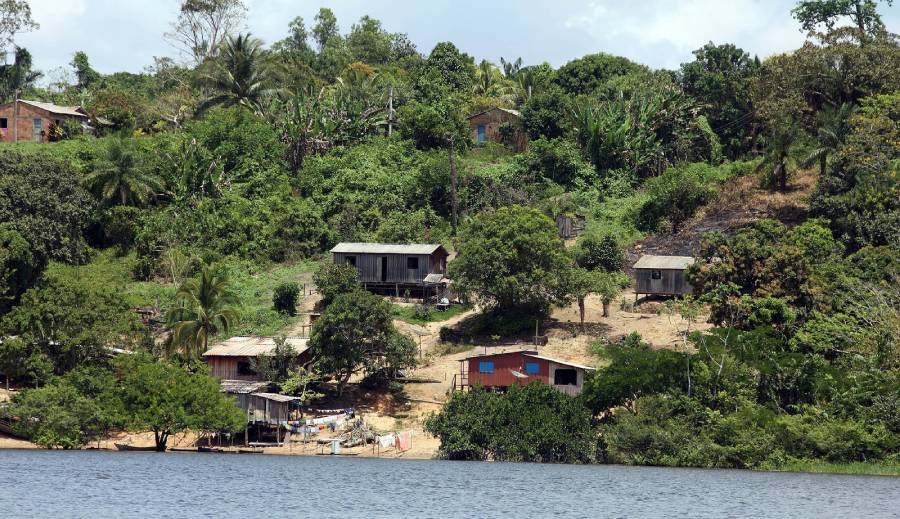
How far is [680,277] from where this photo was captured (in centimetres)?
8112

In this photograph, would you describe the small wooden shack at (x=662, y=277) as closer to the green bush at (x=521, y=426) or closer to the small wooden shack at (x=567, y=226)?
the small wooden shack at (x=567, y=226)

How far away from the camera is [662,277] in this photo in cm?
8131

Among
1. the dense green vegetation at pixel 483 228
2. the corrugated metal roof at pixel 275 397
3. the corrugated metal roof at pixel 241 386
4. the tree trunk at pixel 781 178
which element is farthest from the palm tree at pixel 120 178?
the tree trunk at pixel 781 178

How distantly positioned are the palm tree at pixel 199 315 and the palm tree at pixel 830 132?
36764 millimetres

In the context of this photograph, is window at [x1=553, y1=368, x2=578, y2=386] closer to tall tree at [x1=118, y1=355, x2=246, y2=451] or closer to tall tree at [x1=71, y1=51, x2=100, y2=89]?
tall tree at [x1=118, y1=355, x2=246, y2=451]

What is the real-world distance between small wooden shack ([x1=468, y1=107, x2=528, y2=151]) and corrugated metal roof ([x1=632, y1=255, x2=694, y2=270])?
93.0ft

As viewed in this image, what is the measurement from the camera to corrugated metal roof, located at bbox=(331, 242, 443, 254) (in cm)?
8369

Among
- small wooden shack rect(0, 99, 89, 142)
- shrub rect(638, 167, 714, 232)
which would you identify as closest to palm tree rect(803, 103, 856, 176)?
shrub rect(638, 167, 714, 232)

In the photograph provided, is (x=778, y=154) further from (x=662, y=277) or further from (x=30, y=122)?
(x=30, y=122)

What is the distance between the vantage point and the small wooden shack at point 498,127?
109000 mm

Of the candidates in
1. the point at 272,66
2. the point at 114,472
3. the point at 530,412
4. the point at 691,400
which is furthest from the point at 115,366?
the point at 272,66

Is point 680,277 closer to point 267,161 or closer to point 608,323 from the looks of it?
point 608,323

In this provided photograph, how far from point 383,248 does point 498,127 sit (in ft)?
93.8

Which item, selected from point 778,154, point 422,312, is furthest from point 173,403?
point 778,154
